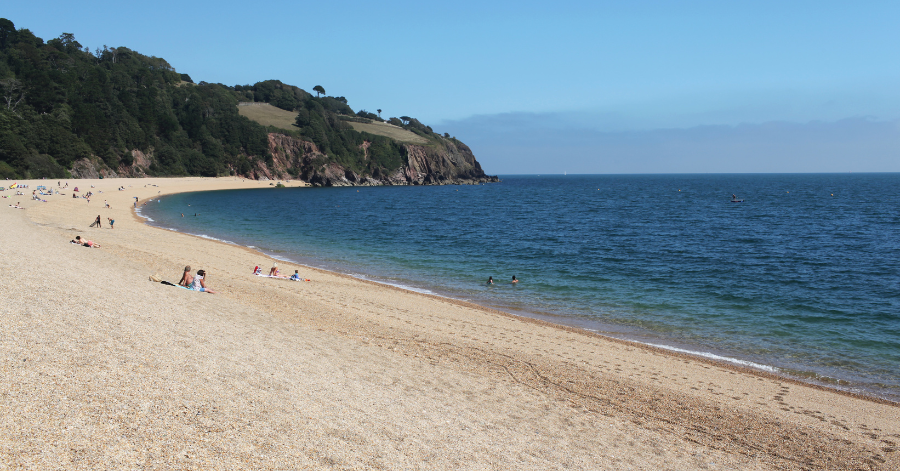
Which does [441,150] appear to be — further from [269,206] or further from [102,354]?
[102,354]

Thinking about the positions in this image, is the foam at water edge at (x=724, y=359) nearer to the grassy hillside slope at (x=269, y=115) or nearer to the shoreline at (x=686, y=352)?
the shoreline at (x=686, y=352)

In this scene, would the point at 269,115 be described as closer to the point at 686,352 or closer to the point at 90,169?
the point at 90,169

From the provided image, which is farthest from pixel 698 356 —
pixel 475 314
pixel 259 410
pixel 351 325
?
pixel 259 410

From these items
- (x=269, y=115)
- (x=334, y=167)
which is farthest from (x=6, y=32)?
(x=334, y=167)

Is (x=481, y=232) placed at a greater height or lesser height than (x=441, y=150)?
lesser

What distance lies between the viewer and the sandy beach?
6641 millimetres

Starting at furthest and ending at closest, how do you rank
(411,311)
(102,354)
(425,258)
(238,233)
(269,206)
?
(269,206), (238,233), (425,258), (411,311), (102,354)

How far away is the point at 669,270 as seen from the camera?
88.6 feet

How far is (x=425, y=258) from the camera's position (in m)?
31.0

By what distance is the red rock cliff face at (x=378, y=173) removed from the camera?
129750 mm

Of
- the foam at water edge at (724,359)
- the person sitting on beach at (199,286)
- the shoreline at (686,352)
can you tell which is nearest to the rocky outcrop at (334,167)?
the person sitting on beach at (199,286)

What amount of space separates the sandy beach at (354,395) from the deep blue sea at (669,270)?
2975 mm

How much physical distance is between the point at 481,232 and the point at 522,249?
9.94 meters

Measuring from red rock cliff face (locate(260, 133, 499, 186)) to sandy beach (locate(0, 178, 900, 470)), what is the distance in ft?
388
